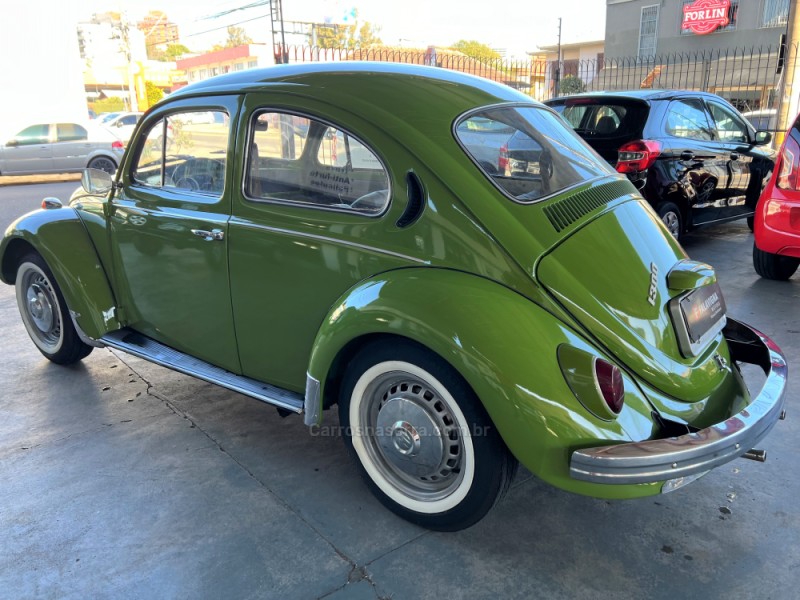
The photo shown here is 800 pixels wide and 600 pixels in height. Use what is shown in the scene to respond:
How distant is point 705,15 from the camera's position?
24.8 metres

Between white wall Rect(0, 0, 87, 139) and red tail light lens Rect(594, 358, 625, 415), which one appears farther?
white wall Rect(0, 0, 87, 139)

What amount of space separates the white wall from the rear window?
1969 cm

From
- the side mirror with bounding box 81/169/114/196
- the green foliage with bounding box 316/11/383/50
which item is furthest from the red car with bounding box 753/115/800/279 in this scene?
the green foliage with bounding box 316/11/383/50

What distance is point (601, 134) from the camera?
676 centimetres

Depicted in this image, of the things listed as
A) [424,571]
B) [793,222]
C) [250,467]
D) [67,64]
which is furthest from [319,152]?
[67,64]

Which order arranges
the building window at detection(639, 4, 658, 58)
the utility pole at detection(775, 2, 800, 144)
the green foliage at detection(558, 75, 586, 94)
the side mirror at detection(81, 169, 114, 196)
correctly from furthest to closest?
the green foliage at detection(558, 75, 586, 94) → the building window at detection(639, 4, 658, 58) → the utility pole at detection(775, 2, 800, 144) → the side mirror at detection(81, 169, 114, 196)

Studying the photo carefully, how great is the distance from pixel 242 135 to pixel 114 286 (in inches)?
54.1

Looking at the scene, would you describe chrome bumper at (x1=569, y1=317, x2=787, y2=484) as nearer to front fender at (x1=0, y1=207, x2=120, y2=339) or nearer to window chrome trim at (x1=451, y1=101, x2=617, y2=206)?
window chrome trim at (x1=451, y1=101, x2=617, y2=206)

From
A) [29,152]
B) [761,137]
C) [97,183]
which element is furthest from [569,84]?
[97,183]

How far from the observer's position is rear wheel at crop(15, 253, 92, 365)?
4.06 meters

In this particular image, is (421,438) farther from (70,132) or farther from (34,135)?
(34,135)

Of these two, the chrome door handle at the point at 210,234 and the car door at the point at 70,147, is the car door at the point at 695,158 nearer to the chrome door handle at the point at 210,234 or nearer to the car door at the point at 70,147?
the chrome door handle at the point at 210,234

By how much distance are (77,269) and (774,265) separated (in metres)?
5.75

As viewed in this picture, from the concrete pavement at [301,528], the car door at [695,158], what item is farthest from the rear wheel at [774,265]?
the concrete pavement at [301,528]
